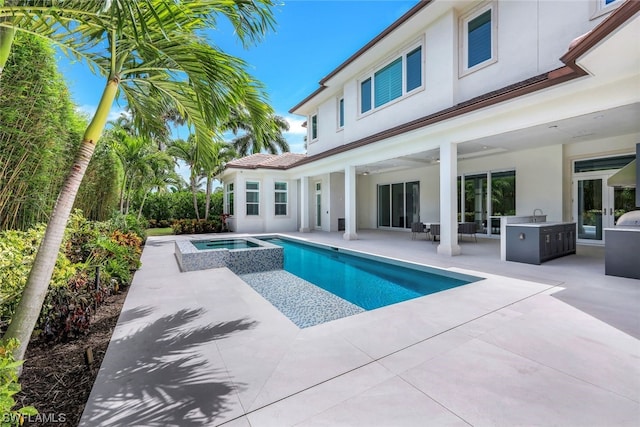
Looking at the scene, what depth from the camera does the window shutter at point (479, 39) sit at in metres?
9.44

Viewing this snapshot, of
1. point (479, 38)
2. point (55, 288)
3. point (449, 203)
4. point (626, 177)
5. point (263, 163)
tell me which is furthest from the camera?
point (263, 163)

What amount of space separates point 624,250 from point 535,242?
5.78ft

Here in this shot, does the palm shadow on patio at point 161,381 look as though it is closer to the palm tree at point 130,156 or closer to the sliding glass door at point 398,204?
the palm tree at point 130,156

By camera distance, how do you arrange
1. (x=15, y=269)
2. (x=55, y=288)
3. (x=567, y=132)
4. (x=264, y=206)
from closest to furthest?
(x=15, y=269), (x=55, y=288), (x=567, y=132), (x=264, y=206)

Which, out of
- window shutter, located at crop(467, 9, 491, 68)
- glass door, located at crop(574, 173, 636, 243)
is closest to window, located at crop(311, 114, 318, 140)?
window shutter, located at crop(467, 9, 491, 68)

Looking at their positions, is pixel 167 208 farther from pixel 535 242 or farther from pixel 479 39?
pixel 535 242

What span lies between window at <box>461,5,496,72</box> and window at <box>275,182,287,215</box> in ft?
41.0

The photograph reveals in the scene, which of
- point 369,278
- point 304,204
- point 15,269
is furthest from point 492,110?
point 304,204

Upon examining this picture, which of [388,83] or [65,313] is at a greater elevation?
[388,83]

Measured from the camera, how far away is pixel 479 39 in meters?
9.69

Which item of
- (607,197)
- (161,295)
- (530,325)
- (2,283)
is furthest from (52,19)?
(607,197)

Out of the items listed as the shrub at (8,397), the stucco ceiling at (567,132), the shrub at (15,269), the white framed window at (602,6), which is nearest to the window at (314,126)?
the stucco ceiling at (567,132)

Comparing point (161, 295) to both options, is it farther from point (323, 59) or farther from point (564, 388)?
point (323, 59)

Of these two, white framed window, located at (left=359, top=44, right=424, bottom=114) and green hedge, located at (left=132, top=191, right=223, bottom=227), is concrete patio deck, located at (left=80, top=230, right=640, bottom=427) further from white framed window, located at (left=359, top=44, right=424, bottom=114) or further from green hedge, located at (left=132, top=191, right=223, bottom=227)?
green hedge, located at (left=132, top=191, right=223, bottom=227)
